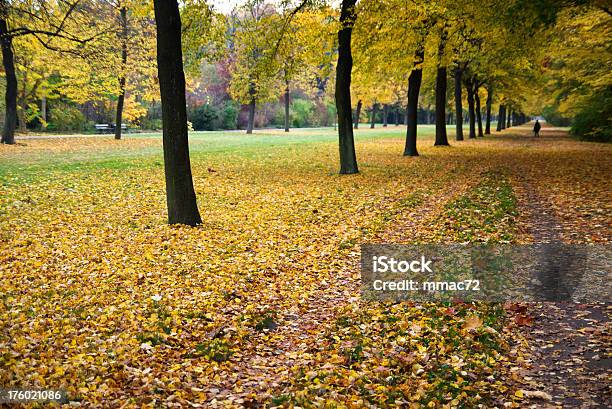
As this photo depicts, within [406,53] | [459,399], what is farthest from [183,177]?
[406,53]

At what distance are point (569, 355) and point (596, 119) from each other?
1365 inches

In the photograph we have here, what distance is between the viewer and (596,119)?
33625mm

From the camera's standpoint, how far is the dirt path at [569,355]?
390cm

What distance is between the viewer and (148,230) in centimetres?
913

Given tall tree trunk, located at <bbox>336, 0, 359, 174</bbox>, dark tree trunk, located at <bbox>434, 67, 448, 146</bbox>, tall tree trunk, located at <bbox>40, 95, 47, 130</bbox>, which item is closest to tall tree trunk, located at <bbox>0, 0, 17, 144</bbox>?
tall tree trunk, located at <bbox>40, 95, 47, 130</bbox>

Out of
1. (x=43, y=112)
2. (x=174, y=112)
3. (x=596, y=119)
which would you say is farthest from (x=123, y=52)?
(x=596, y=119)

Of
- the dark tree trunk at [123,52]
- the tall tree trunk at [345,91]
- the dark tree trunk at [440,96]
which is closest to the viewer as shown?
the tall tree trunk at [345,91]

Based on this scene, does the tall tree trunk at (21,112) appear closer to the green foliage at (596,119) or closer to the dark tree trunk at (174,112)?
the dark tree trunk at (174,112)

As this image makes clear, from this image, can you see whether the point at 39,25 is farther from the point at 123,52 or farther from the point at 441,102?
the point at 441,102

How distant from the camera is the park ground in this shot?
4191mm

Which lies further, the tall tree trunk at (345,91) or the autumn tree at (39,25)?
the autumn tree at (39,25)

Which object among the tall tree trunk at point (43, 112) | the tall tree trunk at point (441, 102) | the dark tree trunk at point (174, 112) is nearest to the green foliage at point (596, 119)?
the tall tree trunk at point (441, 102)

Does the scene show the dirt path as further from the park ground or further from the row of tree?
the row of tree

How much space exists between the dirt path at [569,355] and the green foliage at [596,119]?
2478cm
